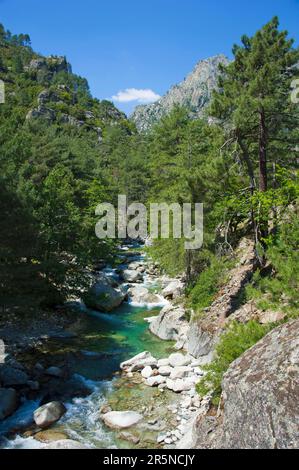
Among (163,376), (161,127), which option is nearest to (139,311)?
(163,376)

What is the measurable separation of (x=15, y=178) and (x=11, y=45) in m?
140

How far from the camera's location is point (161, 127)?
3634 cm

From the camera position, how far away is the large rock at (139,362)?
15.1m

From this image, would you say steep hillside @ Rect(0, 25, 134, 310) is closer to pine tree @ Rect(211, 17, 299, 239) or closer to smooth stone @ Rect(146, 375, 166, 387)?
smooth stone @ Rect(146, 375, 166, 387)

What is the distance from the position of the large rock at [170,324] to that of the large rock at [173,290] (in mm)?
3796

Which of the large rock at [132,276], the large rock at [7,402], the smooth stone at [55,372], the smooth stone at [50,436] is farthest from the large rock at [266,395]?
the large rock at [132,276]

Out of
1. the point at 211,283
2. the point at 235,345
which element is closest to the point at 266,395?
the point at 235,345

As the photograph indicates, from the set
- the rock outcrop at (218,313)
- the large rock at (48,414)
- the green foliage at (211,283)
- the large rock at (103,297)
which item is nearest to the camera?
the large rock at (48,414)

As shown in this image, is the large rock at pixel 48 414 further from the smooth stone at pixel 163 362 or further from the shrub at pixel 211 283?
the shrub at pixel 211 283

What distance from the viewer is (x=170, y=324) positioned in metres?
18.5

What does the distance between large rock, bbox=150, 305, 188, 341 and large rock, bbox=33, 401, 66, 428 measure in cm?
738
